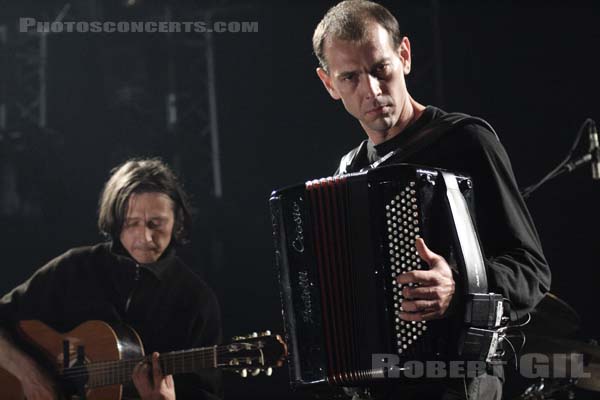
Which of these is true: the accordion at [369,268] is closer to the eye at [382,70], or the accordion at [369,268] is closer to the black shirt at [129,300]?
the eye at [382,70]

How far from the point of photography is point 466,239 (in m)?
1.77

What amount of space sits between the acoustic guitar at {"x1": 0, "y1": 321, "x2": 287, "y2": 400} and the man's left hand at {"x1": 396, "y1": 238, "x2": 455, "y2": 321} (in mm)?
1516

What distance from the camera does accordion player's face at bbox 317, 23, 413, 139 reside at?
218cm

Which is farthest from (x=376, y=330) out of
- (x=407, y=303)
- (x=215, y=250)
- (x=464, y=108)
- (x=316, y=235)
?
(x=464, y=108)

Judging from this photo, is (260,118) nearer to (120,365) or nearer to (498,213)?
(120,365)

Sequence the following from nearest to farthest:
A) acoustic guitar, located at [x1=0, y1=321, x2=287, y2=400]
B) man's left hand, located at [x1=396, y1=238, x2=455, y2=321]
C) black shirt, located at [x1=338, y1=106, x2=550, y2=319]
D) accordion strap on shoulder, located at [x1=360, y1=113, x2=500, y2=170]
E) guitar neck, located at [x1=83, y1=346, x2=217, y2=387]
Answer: man's left hand, located at [x1=396, y1=238, x2=455, y2=321], black shirt, located at [x1=338, y1=106, x2=550, y2=319], accordion strap on shoulder, located at [x1=360, y1=113, x2=500, y2=170], acoustic guitar, located at [x1=0, y1=321, x2=287, y2=400], guitar neck, located at [x1=83, y1=346, x2=217, y2=387]

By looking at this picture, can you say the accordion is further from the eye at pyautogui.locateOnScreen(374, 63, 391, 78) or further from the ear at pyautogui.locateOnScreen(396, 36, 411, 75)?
the ear at pyautogui.locateOnScreen(396, 36, 411, 75)

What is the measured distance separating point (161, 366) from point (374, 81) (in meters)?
1.80

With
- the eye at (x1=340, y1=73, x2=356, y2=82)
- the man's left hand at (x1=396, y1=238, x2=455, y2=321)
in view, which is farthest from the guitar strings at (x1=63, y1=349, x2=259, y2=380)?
the man's left hand at (x1=396, y1=238, x2=455, y2=321)

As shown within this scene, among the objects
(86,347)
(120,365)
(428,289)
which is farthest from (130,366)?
(428,289)

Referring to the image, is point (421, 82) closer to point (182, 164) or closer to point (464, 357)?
point (182, 164)

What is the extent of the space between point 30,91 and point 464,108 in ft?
7.59

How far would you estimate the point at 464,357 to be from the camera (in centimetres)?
173

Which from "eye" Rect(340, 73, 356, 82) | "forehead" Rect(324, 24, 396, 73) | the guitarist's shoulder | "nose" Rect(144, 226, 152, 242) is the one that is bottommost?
the guitarist's shoulder
